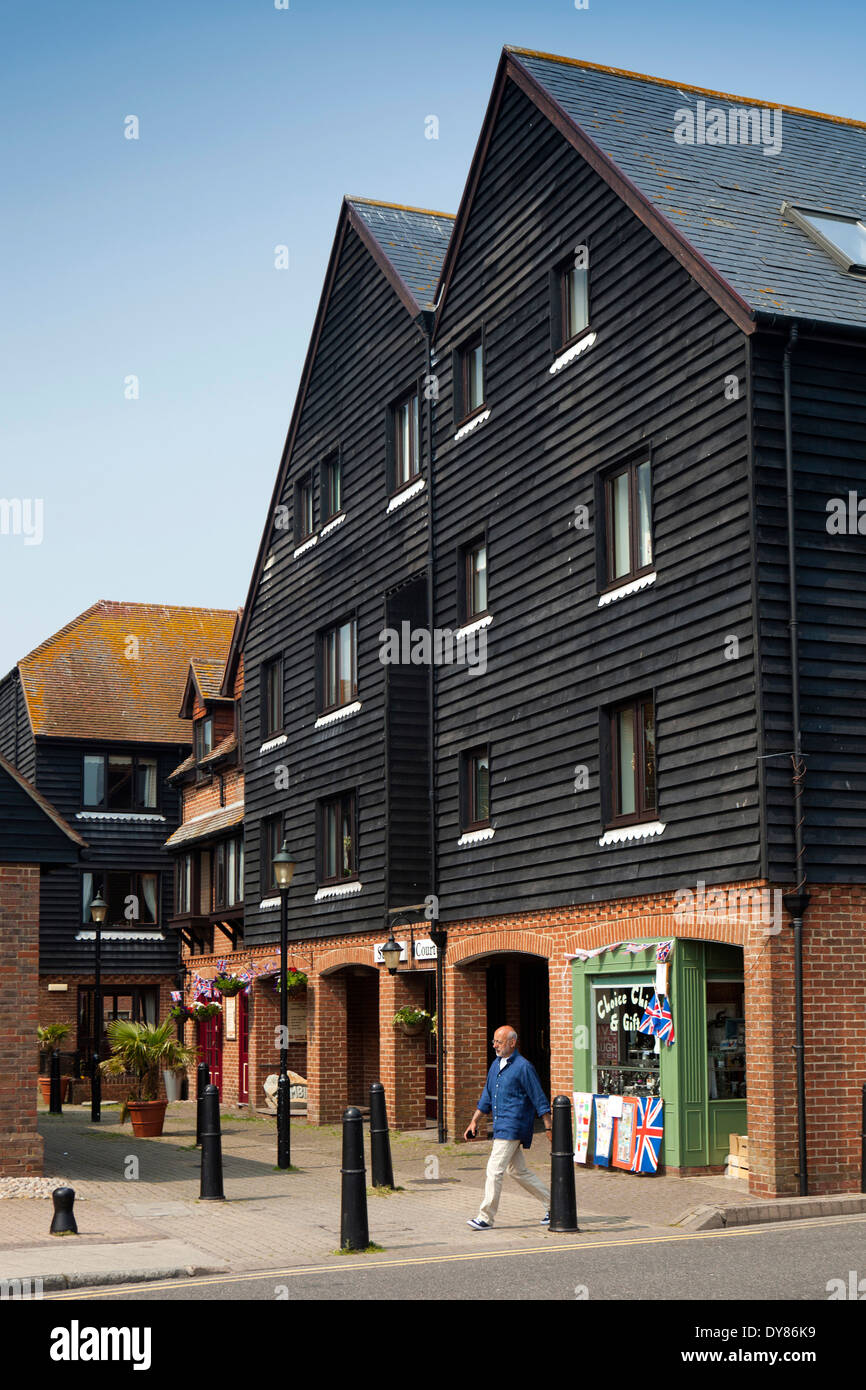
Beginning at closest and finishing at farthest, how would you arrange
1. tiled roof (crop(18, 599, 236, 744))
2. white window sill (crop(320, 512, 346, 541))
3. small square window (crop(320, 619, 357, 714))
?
small square window (crop(320, 619, 357, 714)) < white window sill (crop(320, 512, 346, 541)) < tiled roof (crop(18, 599, 236, 744))

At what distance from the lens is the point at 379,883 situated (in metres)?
25.2

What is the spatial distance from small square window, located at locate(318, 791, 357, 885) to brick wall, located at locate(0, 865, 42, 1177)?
9.85 meters

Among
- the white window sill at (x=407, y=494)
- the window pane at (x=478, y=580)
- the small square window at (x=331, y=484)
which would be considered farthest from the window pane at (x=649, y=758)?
the small square window at (x=331, y=484)

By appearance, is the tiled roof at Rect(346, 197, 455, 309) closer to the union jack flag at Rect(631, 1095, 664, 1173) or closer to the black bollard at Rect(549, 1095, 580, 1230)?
the union jack flag at Rect(631, 1095, 664, 1173)

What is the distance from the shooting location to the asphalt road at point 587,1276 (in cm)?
958

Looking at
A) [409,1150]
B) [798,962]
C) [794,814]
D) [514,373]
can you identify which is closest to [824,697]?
[794,814]

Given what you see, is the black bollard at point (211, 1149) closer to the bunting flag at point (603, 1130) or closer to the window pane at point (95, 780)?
the bunting flag at point (603, 1130)

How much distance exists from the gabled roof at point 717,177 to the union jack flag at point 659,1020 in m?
6.90

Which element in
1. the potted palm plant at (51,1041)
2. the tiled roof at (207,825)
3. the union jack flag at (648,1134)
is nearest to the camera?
the union jack flag at (648,1134)

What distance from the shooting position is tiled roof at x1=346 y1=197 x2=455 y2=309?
26.2 meters

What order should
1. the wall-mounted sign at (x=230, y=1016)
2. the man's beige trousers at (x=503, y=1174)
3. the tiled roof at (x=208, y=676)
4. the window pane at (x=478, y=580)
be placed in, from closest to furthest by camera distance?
the man's beige trousers at (x=503, y=1174) → the window pane at (x=478, y=580) → the wall-mounted sign at (x=230, y=1016) → the tiled roof at (x=208, y=676)

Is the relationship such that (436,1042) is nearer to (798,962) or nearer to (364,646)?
(364,646)

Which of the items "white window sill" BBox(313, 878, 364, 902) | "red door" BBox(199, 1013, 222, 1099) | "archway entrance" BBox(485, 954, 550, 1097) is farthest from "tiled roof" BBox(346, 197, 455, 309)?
"red door" BBox(199, 1013, 222, 1099)
